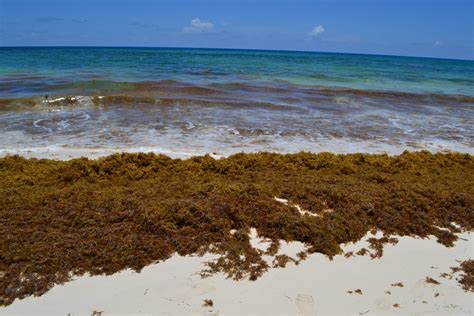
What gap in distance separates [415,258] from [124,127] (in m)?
7.03

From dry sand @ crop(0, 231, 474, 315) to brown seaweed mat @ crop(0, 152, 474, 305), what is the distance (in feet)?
0.41

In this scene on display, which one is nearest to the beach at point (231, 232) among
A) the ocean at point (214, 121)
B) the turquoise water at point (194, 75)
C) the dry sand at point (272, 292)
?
the dry sand at point (272, 292)

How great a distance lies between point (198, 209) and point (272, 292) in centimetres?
124

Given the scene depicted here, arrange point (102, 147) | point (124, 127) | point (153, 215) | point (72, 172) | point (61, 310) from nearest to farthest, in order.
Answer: point (61, 310)
point (153, 215)
point (72, 172)
point (102, 147)
point (124, 127)

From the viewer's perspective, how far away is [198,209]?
383 centimetres

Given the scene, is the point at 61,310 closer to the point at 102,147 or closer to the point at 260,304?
the point at 260,304

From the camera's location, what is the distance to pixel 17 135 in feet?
25.2

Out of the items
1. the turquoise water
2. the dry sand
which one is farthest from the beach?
the turquoise water

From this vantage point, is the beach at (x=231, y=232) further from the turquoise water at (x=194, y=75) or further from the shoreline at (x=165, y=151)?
the turquoise water at (x=194, y=75)

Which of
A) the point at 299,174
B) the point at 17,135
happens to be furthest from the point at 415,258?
the point at 17,135

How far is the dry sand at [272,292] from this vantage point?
108 inches

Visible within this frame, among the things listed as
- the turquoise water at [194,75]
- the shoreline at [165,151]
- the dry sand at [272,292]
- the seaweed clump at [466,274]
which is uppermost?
the turquoise water at [194,75]

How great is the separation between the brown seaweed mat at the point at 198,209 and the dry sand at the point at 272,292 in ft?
0.41

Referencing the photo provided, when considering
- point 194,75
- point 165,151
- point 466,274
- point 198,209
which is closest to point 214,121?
point 165,151
